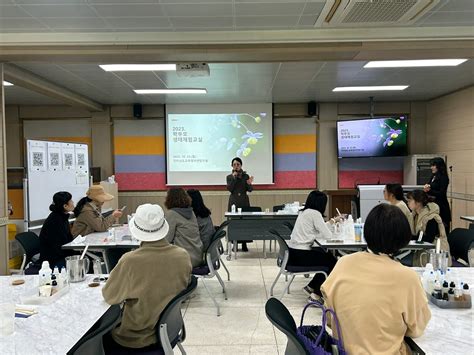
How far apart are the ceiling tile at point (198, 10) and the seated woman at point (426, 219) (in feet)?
8.98

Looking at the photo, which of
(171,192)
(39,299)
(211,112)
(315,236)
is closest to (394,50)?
(315,236)

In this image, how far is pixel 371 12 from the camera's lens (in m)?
3.59

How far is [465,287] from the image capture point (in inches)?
81.7

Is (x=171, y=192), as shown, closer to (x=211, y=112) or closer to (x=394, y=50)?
(x=394, y=50)

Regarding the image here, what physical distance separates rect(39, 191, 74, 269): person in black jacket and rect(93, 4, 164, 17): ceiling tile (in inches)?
74.2

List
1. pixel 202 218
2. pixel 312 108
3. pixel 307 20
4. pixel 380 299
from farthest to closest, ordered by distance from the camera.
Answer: pixel 312 108 → pixel 202 218 → pixel 307 20 → pixel 380 299

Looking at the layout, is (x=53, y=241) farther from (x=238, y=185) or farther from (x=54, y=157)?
(x=238, y=185)

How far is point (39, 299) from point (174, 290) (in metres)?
0.78

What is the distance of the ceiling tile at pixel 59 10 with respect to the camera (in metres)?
3.48

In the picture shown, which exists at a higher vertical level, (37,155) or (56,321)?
(37,155)

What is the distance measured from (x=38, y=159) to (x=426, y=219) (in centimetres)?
551

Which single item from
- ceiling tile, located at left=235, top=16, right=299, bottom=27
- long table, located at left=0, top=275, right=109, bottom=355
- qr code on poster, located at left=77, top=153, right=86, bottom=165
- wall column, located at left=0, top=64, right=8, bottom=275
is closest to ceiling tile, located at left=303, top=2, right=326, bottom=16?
ceiling tile, located at left=235, top=16, right=299, bottom=27

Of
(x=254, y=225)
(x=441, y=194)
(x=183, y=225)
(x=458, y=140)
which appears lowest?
(x=254, y=225)

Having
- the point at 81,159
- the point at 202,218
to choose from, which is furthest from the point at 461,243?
the point at 81,159
